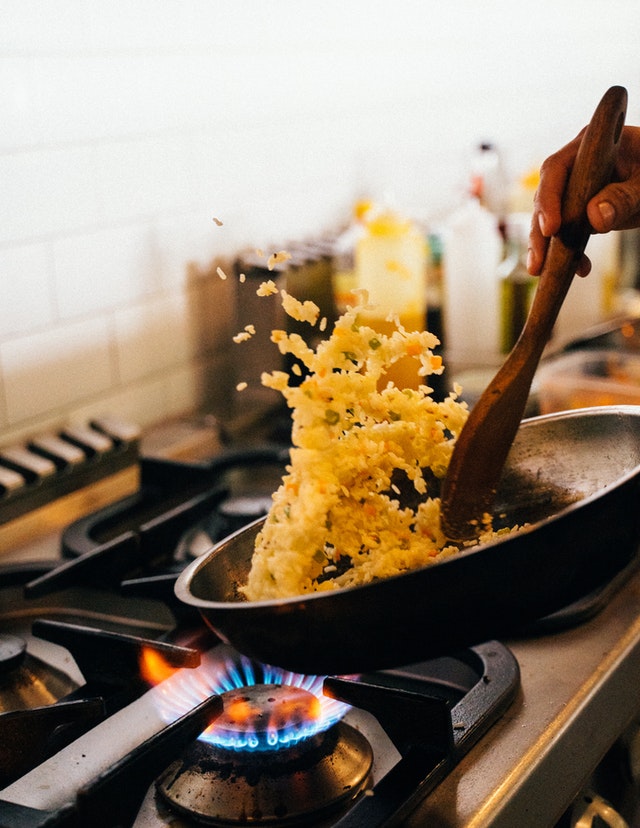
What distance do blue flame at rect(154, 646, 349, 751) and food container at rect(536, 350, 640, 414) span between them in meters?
0.70

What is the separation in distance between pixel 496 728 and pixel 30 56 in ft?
3.07

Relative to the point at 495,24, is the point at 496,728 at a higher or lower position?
lower

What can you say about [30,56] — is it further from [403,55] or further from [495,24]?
[495,24]

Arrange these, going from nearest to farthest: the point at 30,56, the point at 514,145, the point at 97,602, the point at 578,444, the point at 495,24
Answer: the point at 578,444, the point at 97,602, the point at 30,56, the point at 495,24, the point at 514,145

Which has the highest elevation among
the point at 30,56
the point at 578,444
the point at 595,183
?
the point at 30,56

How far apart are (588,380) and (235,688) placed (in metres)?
0.84

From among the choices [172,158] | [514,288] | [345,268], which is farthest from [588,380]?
[172,158]

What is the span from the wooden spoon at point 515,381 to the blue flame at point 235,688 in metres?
0.17

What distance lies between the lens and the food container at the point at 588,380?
1392mm

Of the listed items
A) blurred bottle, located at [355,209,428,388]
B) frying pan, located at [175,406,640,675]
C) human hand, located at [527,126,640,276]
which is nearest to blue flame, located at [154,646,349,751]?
frying pan, located at [175,406,640,675]

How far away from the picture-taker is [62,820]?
0.57 meters

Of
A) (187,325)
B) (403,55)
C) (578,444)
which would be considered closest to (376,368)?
(578,444)

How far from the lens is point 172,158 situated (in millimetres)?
1421

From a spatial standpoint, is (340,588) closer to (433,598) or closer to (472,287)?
(433,598)
